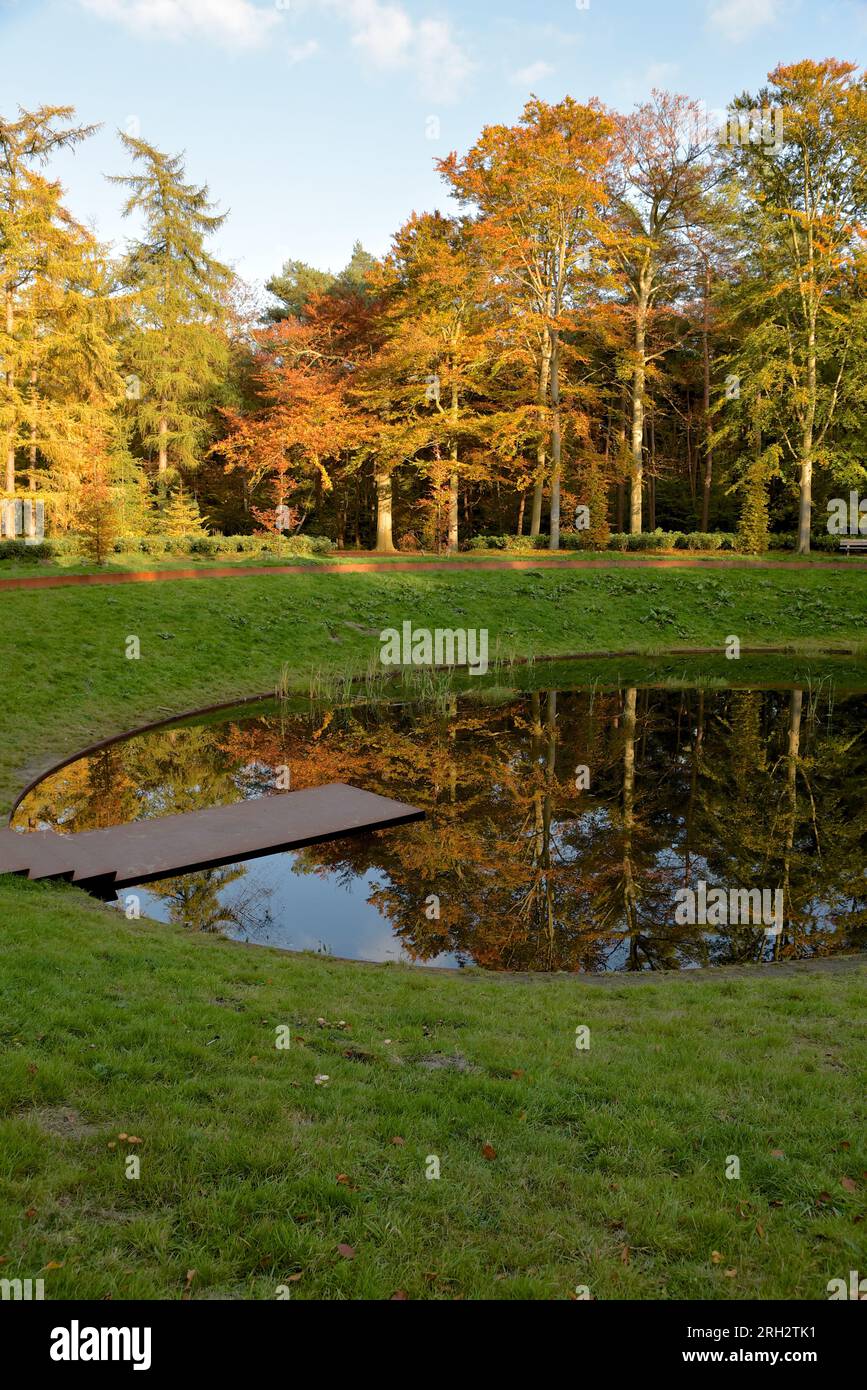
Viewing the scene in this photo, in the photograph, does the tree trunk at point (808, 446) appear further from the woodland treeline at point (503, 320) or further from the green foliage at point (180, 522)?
the green foliage at point (180, 522)

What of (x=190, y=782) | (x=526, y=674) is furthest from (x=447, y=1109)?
(x=526, y=674)

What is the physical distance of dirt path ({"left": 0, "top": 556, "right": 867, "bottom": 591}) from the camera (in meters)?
19.2

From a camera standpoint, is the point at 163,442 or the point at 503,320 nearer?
the point at 503,320

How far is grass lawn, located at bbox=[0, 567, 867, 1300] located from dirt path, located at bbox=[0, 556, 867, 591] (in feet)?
43.1

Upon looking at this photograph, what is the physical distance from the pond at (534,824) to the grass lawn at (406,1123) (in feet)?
Answer: 2.58

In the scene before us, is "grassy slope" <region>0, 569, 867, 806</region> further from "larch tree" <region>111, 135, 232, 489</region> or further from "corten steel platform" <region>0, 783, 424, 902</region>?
"larch tree" <region>111, 135, 232, 489</region>

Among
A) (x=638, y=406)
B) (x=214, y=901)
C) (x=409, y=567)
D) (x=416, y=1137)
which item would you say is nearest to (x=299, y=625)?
(x=409, y=567)

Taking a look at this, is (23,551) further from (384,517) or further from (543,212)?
(543,212)

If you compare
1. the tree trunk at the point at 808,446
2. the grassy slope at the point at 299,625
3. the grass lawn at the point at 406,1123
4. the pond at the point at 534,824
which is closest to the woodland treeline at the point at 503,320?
the tree trunk at the point at 808,446

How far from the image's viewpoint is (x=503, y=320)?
3050cm

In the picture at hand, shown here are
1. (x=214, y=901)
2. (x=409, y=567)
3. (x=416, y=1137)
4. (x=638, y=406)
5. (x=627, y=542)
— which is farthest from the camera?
(x=638, y=406)

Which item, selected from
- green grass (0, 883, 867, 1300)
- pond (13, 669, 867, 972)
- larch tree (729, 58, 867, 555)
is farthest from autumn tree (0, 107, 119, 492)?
green grass (0, 883, 867, 1300)

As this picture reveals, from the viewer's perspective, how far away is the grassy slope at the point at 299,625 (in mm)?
14188

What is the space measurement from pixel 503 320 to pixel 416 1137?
1204 inches
